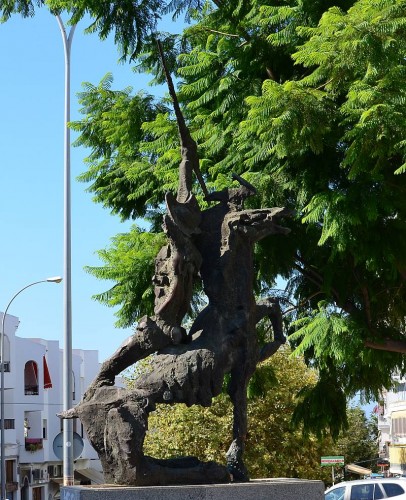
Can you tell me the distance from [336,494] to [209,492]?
11025 mm

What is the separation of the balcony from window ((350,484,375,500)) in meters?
37.3

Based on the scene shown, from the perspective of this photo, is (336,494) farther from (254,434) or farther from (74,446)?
(254,434)

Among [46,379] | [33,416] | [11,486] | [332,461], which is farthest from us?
[46,379]

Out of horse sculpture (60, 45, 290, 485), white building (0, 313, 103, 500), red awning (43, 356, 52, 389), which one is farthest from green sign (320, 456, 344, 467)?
red awning (43, 356, 52, 389)

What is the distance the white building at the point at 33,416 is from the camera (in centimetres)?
5238

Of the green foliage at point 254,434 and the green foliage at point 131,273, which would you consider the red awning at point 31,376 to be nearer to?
the green foliage at point 254,434

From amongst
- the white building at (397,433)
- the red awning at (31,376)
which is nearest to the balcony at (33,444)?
the red awning at (31,376)

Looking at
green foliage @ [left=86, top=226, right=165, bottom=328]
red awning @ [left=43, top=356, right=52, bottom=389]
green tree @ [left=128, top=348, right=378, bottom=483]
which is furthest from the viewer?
red awning @ [left=43, top=356, right=52, bottom=389]

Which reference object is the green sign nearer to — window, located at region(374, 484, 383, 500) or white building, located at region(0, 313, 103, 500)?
window, located at region(374, 484, 383, 500)

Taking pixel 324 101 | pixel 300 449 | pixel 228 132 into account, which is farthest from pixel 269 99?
pixel 300 449

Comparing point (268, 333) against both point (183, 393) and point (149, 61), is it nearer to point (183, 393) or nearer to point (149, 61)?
point (149, 61)

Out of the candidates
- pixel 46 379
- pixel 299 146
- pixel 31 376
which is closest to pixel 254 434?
pixel 299 146

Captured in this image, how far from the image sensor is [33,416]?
185 ft

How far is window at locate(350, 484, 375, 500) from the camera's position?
62.3ft
